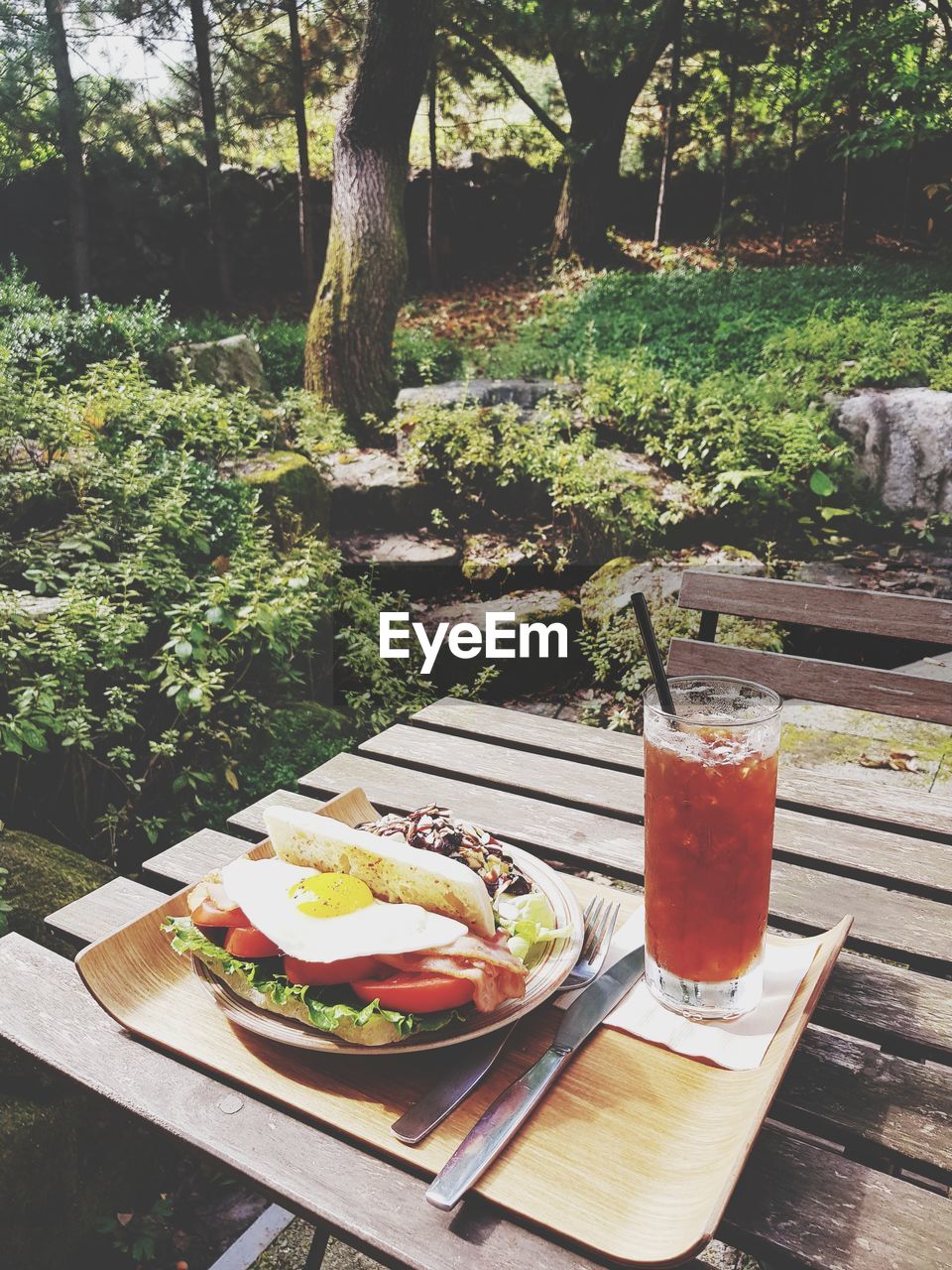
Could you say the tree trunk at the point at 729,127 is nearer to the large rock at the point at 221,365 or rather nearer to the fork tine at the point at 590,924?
the large rock at the point at 221,365

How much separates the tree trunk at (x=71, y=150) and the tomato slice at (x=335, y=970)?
21.5 ft

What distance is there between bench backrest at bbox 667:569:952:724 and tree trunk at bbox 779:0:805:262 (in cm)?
748

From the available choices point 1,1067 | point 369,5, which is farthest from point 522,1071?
point 369,5

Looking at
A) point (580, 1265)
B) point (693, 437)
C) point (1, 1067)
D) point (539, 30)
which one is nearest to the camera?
point (580, 1265)

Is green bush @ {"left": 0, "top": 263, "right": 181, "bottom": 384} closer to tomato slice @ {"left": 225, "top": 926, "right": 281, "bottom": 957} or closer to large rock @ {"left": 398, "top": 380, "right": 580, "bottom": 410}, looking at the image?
large rock @ {"left": 398, "top": 380, "right": 580, "bottom": 410}

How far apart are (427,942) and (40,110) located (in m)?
→ 7.43

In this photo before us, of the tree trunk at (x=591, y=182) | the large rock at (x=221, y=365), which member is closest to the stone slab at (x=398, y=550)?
the large rock at (x=221, y=365)

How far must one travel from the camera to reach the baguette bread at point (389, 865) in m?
0.90

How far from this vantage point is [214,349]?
5.54 metres

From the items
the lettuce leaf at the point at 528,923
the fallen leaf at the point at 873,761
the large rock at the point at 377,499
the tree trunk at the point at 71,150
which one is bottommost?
the fallen leaf at the point at 873,761

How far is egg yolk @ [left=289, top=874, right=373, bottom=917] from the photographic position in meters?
0.87

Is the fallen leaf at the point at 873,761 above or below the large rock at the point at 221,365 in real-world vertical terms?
below

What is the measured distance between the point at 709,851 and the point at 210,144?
8262 millimetres

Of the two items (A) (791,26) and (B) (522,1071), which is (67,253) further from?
(B) (522,1071)
